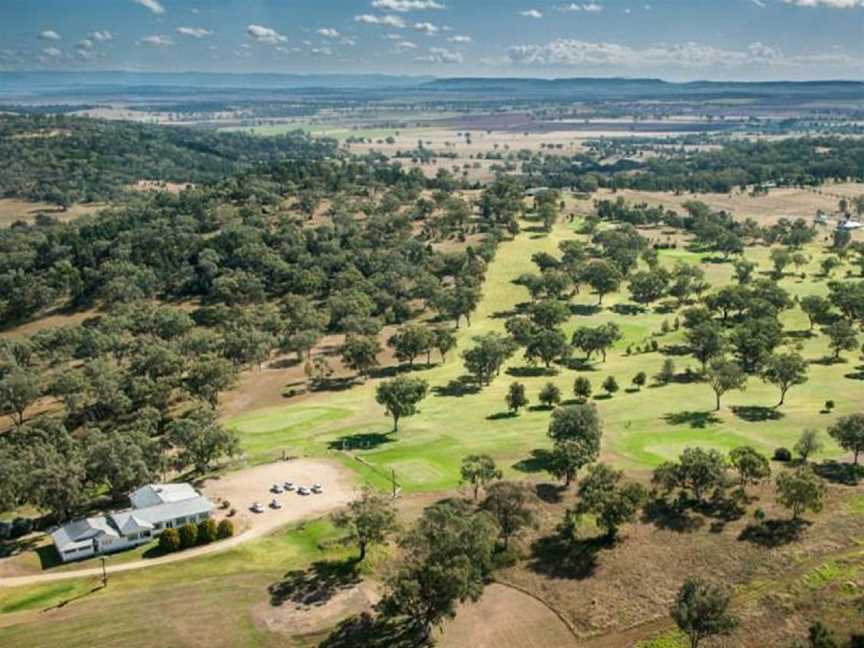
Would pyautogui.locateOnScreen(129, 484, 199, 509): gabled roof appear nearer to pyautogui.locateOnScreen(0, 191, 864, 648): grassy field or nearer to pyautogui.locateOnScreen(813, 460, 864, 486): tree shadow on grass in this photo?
pyautogui.locateOnScreen(0, 191, 864, 648): grassy field

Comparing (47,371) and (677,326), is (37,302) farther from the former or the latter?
(677,326)

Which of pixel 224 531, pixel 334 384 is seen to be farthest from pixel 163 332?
pixel 224 531

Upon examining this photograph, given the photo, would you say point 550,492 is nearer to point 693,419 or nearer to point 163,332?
point 693,419

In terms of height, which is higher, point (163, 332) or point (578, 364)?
point (163, 332)

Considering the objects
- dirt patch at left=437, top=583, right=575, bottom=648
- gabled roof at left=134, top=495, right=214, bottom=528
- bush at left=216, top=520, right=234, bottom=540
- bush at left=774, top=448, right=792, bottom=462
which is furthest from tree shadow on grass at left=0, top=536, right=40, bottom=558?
bush at left=774, top=448, right=792, bottom=462

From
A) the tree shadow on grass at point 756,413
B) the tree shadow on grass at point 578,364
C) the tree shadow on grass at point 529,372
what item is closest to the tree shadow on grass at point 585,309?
the tree shadow on grass at point 578,364

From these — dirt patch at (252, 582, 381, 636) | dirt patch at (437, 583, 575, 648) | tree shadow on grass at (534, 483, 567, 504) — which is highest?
tree shadow on grass at (534, 483, 567, 504)

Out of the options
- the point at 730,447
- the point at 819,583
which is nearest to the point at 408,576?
the point at 819,583
